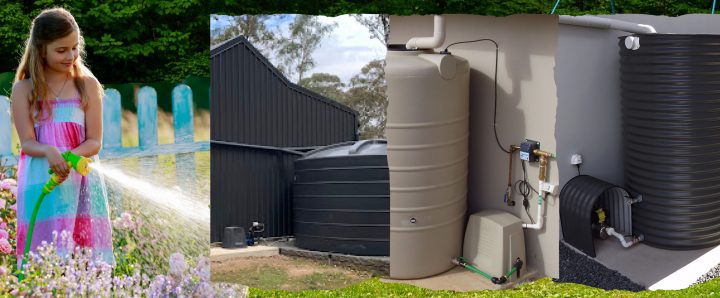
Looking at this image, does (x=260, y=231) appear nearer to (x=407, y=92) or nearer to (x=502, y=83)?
(x=407, y=92)

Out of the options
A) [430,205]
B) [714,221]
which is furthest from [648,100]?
[430,205]

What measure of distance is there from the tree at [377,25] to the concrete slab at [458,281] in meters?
1.23

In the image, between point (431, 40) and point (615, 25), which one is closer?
point (431, 40)

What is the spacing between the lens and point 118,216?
16.8 feet

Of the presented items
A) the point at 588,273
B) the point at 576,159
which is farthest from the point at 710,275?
the point at 576,159

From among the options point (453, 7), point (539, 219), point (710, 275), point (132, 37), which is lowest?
point (710, 275)

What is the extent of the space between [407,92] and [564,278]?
1407 millimetres

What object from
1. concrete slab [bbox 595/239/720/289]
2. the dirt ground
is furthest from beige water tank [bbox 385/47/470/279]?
concrete slab [bbox 595/239/720/289]

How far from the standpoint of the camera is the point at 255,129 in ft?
15.3

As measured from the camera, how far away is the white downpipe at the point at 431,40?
4.70 m

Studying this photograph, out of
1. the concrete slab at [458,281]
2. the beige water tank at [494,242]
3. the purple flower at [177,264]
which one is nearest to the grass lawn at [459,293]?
the concrete slab at [458,281]

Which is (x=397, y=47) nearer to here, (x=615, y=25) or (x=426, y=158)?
(x=426, y=158)

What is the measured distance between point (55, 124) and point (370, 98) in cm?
156

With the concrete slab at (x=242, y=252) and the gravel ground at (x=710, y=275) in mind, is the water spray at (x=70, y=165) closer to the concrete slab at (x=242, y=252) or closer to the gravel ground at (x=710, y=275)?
the concrete slab at (x=242, y=252)
